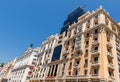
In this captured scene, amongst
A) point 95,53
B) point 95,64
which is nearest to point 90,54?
point 95,53

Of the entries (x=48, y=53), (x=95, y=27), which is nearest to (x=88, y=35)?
(x=95, y=27)

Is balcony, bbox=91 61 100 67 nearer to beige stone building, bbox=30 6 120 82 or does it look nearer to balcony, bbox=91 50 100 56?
beige stone building, bbox=30 6 120 82

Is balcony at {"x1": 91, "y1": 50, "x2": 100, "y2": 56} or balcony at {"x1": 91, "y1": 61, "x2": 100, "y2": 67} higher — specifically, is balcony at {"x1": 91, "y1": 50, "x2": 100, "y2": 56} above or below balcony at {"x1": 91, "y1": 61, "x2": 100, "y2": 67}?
above

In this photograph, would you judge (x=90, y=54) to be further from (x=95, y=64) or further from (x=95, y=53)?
→ (x=95, y=64)

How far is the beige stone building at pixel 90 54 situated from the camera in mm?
33281

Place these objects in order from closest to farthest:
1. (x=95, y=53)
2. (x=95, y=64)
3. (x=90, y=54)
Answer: (x=95, y=64) < (x=95, y=53) < (x=90, y=54)

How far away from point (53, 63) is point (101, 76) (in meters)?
24.1

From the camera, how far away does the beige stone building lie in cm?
3328

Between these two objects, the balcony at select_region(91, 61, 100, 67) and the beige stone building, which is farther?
the beige stone building

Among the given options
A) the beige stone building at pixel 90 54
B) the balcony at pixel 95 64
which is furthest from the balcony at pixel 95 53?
the balcony at pixel 95 64

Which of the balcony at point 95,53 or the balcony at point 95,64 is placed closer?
the balcony at point 95,64

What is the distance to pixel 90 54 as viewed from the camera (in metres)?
36.8

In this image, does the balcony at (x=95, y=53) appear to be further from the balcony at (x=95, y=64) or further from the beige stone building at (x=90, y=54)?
the balcony at (x=95, y=64)

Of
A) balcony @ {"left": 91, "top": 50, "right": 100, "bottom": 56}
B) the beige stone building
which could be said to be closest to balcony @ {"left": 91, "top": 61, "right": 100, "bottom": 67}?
the beige stone building
